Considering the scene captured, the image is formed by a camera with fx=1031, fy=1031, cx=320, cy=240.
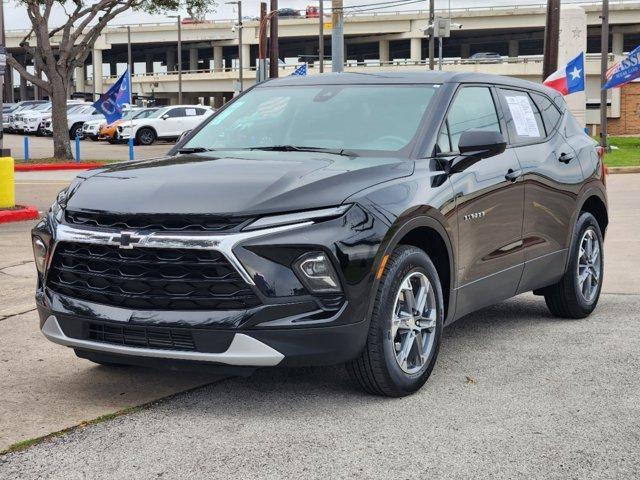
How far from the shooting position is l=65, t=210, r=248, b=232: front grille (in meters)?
4.76

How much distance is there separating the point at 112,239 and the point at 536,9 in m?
90.3

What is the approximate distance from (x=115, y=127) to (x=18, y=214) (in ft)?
90.8

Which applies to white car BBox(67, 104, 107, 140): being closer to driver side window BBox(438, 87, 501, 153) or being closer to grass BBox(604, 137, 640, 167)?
grass BBox(604, 137, 640, 167)

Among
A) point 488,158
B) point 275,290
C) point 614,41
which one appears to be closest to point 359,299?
point 275,290

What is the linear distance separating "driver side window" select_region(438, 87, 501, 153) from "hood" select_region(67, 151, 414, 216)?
0.52m

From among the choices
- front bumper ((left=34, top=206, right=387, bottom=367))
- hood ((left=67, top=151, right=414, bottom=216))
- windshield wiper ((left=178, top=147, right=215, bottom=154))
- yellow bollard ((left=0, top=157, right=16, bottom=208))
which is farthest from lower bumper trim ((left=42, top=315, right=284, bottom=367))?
yellow bollard ((left=0, top=157, right=16, bottom=208))

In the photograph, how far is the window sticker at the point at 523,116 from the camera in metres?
6.88

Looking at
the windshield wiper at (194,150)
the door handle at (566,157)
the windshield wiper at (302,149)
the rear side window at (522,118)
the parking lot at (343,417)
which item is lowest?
the parking lot at (343,417)

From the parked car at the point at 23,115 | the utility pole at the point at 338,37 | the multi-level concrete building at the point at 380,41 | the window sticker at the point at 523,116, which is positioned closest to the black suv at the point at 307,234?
the window sticker at the point at 523,116

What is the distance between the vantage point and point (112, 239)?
16.0 ft

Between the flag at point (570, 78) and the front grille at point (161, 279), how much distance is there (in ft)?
69.3

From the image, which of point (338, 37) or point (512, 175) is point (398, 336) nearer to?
point (512, 175)

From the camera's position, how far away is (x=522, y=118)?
275 inches

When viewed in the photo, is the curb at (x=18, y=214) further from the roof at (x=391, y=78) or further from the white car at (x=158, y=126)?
the white car at (x=158, y=126)
